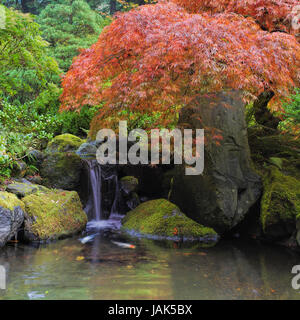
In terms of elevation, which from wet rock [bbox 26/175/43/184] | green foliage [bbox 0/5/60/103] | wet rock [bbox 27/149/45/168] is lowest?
wet rock [bbox 26/175/43/184]

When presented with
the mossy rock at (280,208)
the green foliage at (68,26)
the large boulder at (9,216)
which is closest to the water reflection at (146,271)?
the large boulder at (9,216)

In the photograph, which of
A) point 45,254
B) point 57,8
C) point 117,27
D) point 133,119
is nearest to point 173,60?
point 117,27

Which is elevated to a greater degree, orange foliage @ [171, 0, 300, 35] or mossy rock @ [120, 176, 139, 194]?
orange foliage @ [171, 0, 300, 35]

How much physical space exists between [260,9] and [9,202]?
17.6 feet

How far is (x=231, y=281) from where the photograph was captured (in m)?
4.14

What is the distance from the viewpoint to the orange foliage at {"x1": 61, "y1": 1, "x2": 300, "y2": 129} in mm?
4512

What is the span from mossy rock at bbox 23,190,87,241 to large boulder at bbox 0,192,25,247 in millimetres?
223

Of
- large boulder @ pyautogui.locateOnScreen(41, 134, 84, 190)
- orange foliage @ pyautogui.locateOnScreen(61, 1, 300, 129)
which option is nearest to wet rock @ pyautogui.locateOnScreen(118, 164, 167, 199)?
large boulder @ pyautogui.locateOnScreen(41, 134, 84, 190)

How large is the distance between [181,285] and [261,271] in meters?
1.29

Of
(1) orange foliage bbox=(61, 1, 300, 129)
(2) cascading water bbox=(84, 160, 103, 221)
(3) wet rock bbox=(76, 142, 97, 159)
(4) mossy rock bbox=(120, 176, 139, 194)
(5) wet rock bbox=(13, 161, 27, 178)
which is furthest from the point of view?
(3) wet rock bbox=(76, 142, 97, 159)

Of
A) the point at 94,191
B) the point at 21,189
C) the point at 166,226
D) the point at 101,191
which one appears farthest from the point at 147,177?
the point at 21,189

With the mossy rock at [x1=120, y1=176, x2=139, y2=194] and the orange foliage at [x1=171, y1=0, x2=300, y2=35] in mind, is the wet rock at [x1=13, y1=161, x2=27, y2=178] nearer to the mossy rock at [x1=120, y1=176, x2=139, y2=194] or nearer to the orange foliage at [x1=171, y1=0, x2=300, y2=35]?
the mossy rock at [x1=120, y1=176, x2=139, y2=194]

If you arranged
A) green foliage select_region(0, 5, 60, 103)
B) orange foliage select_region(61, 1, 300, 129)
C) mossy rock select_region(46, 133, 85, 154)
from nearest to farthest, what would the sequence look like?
orange foliage select_region(61, 1, 300, 129), green foliage select_region(0, 5, 60, 103), mossy rock select_region(46, 133, 85, 154)

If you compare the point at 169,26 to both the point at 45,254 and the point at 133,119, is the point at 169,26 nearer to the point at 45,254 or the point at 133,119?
the point at 133,119
